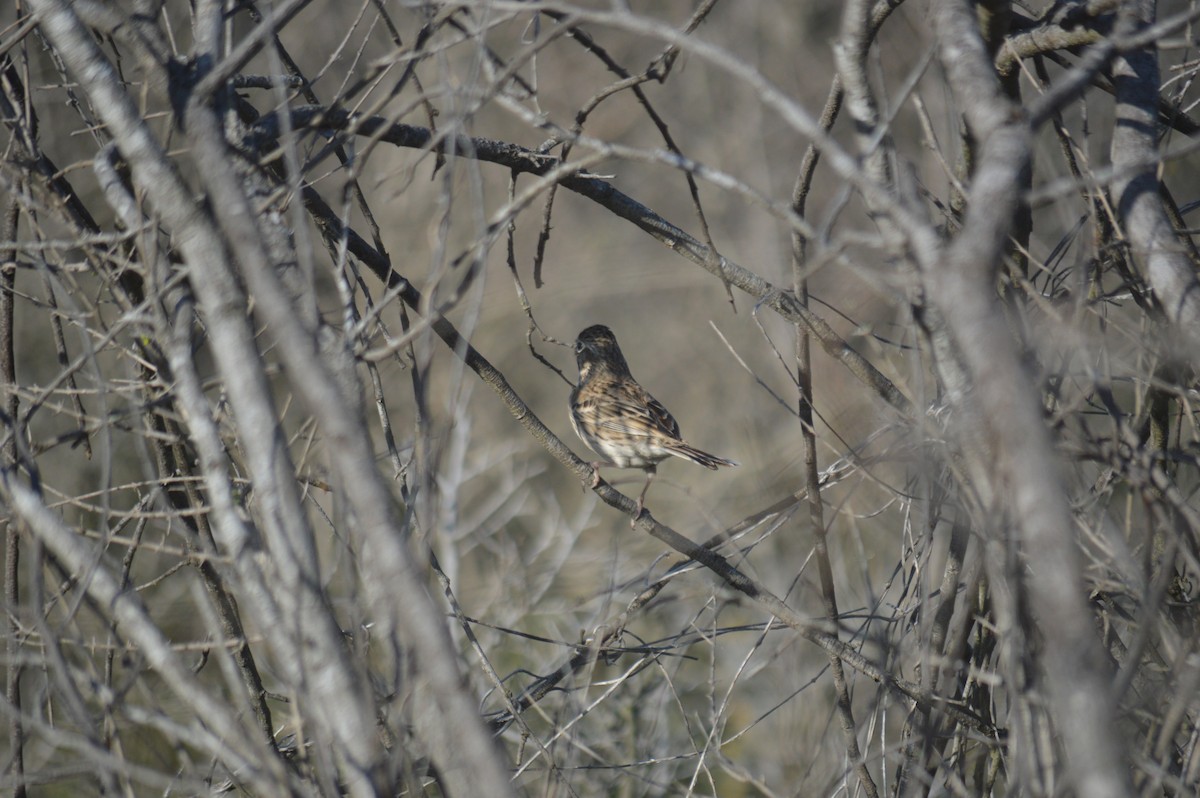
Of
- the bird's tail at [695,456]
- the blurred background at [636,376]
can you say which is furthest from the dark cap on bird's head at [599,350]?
the bird's tail at [695,456]

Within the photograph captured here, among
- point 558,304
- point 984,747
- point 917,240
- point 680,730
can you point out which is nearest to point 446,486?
point 680,730

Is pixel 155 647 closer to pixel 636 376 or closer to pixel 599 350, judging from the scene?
pixel 599 350

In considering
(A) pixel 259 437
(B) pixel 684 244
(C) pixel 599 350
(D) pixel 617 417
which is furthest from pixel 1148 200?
(C) pixel 599 350

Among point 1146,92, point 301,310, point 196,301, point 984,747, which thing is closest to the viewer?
point 301,310

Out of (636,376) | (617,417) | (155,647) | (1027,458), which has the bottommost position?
(636,376)

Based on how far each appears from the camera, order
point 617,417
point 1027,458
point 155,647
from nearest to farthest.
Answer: point 1027,458 < point 155,647 < point 617,417

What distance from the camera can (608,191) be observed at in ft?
11.2

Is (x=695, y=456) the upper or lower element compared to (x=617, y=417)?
lower

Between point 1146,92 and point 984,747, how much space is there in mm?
1914

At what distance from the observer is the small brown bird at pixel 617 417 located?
5.73 metres

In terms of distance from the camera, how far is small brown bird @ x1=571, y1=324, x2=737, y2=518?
226 inches

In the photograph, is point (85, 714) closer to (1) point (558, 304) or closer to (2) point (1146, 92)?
(2) point (1146, 92)

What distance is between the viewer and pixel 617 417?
236 inches

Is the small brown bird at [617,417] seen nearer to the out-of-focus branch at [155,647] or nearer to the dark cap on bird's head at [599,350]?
the dark cap on bird's head at [599,350]
